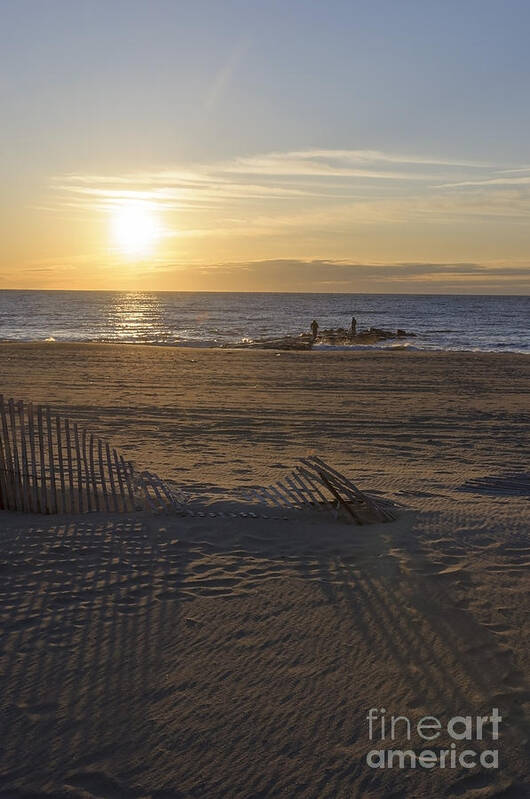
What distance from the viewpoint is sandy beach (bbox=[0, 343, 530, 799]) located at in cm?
337

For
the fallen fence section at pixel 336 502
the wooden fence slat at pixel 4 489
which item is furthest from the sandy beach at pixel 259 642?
the wooden fence slat at pixel 4 489

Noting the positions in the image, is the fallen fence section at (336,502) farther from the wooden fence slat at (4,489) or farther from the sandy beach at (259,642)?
the wooden fence slat at (4,489)

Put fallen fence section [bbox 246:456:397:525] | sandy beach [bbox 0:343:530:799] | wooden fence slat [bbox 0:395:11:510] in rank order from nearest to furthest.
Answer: sandy beach [bbox 0:343:530:799] < fallen fence section [bbox 246:456:397:525] < wooden fence slat [bbox 0:395:11:510]

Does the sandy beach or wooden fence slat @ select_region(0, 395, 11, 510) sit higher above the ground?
wooden fence slat @ select_region(0, 395, 11, 510)

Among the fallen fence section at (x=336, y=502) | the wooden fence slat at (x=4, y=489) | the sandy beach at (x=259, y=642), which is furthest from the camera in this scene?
the wooden fence slat at (x=4, y=489)

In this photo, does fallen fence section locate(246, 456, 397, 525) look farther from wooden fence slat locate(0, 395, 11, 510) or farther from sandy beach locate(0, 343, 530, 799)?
wooden fence slat locate(0, 395, 11, 510)

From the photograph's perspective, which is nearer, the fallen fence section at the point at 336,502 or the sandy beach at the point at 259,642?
the sandy beach at the point at 259,642

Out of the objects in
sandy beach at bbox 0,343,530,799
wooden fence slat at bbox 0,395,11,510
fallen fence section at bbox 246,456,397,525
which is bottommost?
sandy beach at bbox 0,343,530,799

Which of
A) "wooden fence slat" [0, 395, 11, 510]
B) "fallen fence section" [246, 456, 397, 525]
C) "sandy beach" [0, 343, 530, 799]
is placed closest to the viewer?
"sandy beach" [0, 343, 530, 799]

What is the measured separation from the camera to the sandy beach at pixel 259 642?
337 cm

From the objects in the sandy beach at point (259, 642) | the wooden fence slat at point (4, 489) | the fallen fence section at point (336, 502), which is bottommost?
the sandy beach at point (259, 642)

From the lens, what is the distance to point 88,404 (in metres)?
14.2

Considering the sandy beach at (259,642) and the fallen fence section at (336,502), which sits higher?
the fallen fence section at (336,502)

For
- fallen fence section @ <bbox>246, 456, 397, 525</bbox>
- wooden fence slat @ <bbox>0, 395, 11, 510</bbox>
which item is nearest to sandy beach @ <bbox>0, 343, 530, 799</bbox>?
fallen fence section @ <bbox>246, 456, 397, 525</bbox>
